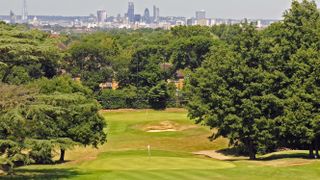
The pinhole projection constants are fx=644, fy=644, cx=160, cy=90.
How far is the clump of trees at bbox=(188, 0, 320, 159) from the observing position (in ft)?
137

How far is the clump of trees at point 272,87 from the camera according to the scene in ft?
137

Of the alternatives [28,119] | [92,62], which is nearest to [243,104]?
[28,119]

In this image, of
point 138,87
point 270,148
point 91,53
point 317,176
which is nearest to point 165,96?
point 138,87

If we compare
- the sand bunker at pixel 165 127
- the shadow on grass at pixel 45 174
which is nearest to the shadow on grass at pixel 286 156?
→ the shadow on grass at pixel 45 174

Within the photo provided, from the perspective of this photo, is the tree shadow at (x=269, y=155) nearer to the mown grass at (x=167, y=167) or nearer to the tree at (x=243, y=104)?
the mown grass at (x=167, y=167)

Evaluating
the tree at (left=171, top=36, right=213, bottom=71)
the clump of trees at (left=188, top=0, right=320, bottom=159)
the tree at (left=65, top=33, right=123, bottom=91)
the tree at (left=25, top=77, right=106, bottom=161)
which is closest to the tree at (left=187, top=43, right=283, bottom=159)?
the clump of trees at (left=188, top=0, right=320, bottom=159)

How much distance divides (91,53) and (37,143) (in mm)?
77149

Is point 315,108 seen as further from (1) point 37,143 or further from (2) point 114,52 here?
(2) point 114,52

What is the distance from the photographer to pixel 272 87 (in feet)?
144

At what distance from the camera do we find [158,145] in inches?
2245

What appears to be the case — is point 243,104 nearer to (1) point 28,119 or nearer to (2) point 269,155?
(2) point 269,155

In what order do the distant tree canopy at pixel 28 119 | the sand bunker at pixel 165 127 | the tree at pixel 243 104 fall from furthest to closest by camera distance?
the sand bunker at pixel 165 127 < the tree at pixel 243 104 < the distant tree canopy at pixel 28 119

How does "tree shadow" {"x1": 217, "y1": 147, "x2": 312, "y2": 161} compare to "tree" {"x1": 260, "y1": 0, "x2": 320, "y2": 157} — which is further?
"tree shadow" {"x1": 217, "y1": 147, "x2": 312, "y2": 161}

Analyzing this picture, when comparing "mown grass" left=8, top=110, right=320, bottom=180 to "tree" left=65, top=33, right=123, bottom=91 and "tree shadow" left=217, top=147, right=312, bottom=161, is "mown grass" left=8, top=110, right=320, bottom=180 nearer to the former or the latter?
"tree shadow" left=217, top=147, right=312, bottom=161
